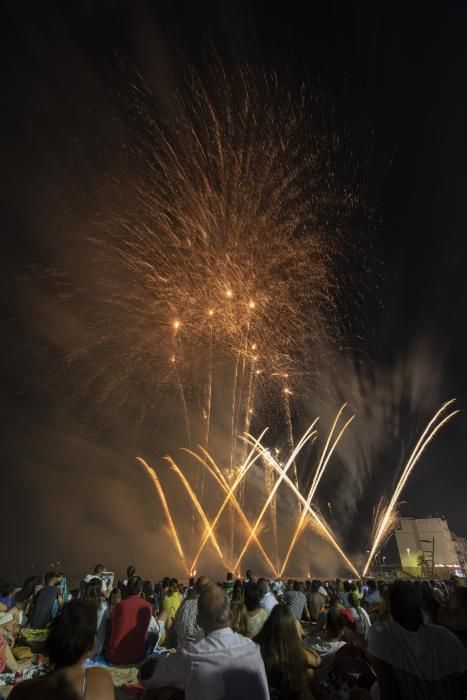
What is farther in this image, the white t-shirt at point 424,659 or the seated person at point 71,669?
the white t-shirt at point 424,659

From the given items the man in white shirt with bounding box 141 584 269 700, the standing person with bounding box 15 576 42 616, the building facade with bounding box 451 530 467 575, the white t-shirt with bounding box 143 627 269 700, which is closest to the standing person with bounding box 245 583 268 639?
the man in white shirt with bounding box 141 584 269 700

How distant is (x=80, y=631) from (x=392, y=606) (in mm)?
2216

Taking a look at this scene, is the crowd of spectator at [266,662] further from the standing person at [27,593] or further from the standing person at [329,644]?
the standing person at [27,593]

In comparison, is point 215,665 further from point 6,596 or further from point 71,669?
point 6,596

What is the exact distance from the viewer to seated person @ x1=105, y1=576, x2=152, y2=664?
5828 millimetres

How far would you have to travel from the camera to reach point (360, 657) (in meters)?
4.17

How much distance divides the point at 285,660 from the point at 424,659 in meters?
1.41

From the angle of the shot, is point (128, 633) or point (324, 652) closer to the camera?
point (324, 652)

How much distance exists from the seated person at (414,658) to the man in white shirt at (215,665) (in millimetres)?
848

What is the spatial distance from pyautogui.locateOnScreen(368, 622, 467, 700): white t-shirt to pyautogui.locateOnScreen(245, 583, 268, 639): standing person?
9.91ft

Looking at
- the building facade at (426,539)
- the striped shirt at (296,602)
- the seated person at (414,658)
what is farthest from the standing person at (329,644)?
the building facade at (426,539)

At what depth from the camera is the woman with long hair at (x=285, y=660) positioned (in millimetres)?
3490

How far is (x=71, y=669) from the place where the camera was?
2.54 meters

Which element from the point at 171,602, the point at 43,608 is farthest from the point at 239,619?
the point at 171,602
